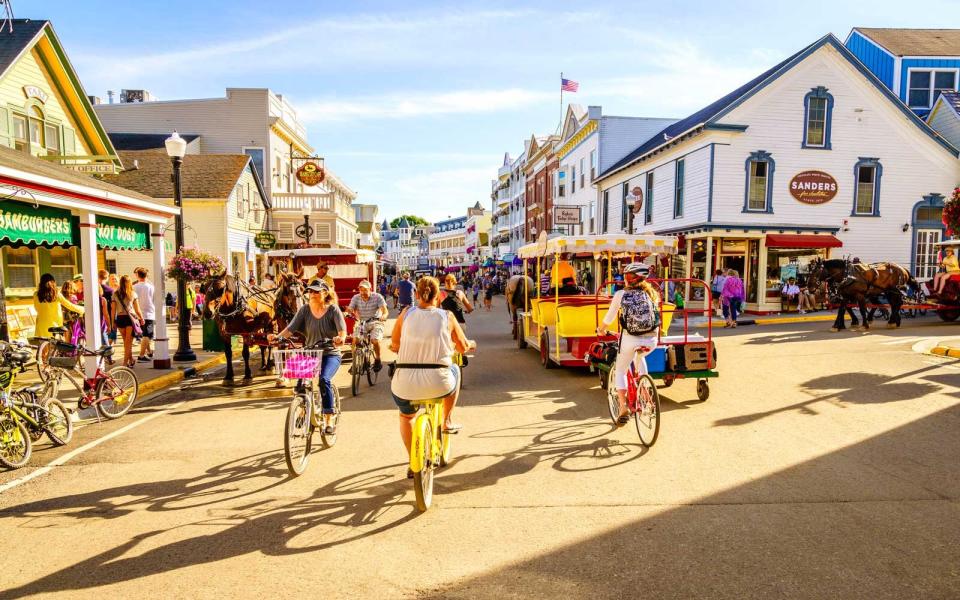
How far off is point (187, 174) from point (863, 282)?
26.5m

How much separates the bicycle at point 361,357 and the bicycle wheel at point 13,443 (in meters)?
4.37

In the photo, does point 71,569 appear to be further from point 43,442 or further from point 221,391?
point 221,391

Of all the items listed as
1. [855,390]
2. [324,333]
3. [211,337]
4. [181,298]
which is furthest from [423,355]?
[181,298]

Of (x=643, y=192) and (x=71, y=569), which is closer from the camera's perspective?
(x=71, y=569)

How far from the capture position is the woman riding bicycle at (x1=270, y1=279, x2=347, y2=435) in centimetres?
655

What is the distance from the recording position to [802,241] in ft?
76.6

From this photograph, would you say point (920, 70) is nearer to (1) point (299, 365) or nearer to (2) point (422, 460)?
(1) point (299, 365)

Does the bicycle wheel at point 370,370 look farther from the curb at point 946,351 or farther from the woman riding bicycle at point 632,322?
the curb at point 946,351

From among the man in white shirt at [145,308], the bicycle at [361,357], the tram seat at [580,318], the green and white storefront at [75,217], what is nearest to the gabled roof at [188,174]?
the man in white shirt at [145,308]

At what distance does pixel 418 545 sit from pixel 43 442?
18.3 ft

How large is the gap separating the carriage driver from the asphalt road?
6.28 ft

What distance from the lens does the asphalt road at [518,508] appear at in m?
3.96

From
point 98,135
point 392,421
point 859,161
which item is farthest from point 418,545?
point 859,161

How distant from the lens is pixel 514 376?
1141cm
